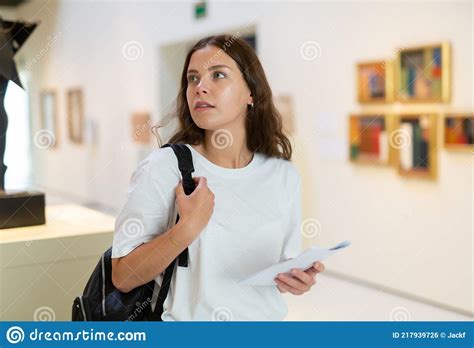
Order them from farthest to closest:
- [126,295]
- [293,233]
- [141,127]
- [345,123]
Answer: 1. [141,127]
2. [345,123]
3. [293,233]
4. [126,295]

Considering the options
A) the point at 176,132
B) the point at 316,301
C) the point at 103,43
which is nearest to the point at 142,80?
the point at 103,43

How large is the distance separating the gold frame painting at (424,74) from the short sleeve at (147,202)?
2.67 metres

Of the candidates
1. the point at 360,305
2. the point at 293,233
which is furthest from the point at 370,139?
the point at 293,233

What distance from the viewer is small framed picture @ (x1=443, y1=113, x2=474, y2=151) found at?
371 centimetres

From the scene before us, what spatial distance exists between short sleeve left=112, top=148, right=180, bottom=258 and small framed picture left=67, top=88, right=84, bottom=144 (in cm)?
646

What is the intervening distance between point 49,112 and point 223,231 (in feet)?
23.2

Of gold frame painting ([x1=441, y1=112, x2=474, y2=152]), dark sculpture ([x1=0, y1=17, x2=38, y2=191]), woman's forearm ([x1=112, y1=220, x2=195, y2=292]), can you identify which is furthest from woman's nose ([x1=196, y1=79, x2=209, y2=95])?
gold frame painting ([x1=441, y1=112, x2=474, y2=152])

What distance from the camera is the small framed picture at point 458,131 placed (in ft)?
12.2

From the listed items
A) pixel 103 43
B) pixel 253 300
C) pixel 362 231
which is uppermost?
pixel 103 43

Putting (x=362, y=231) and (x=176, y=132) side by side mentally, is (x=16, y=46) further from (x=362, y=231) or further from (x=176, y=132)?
(x=362, y=231)

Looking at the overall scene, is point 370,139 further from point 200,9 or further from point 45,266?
point 45,266

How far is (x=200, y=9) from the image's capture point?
19.5 feet
